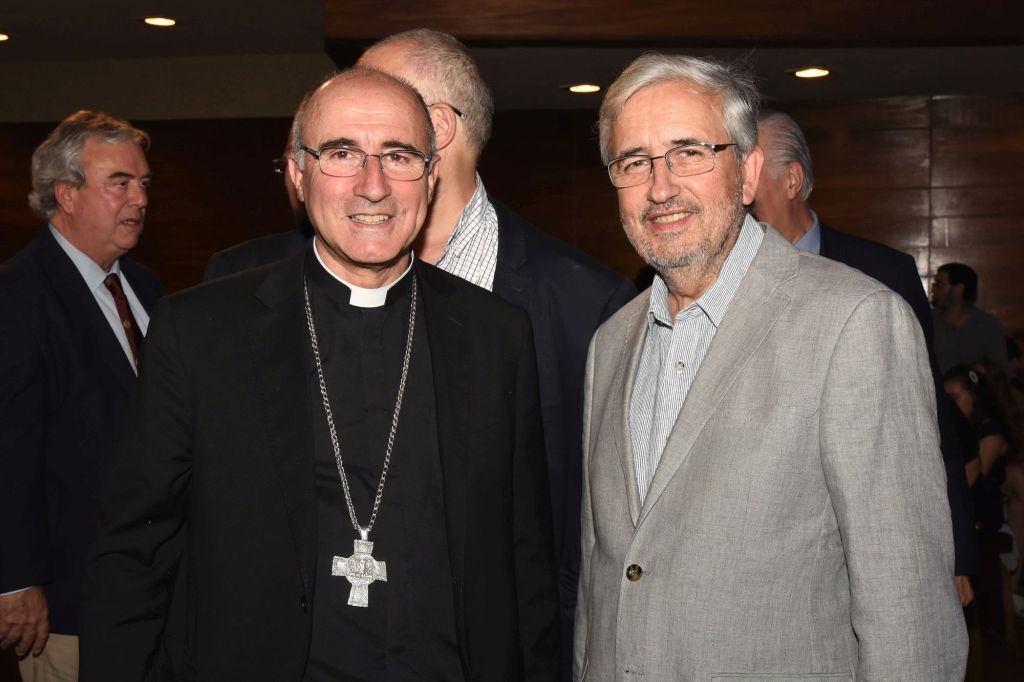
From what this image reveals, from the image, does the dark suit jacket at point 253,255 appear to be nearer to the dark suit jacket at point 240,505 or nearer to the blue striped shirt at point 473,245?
the blue striped shirt at point 473,245

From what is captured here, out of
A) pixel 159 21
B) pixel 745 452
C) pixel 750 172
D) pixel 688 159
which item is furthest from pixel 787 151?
pixel 159 21

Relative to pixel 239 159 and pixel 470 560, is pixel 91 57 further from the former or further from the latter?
pixel 470 560

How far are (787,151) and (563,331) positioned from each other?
1790 millimetres

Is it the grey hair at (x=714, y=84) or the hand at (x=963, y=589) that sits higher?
the grey hair at (x=714, y=84)

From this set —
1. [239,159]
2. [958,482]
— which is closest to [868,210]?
[239,159]

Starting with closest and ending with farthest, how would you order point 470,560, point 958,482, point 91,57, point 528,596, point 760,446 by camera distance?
1. point 760,446
2. point 470,560
3. point 528,596
4. point 958,482
5. point 91,57

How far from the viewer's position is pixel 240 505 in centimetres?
192

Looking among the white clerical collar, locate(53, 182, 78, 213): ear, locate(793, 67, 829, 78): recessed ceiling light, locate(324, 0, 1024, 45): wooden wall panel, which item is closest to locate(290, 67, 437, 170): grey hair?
the white clerical collar

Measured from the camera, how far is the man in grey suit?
1721mm

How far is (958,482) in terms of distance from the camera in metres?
3.12

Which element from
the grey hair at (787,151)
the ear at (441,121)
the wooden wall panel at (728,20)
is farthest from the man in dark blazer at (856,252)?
the ear at (441,121)

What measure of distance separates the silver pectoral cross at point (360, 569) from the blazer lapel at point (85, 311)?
1.60 metres

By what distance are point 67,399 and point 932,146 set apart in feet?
26.2

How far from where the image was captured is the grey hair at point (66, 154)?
146 inches
